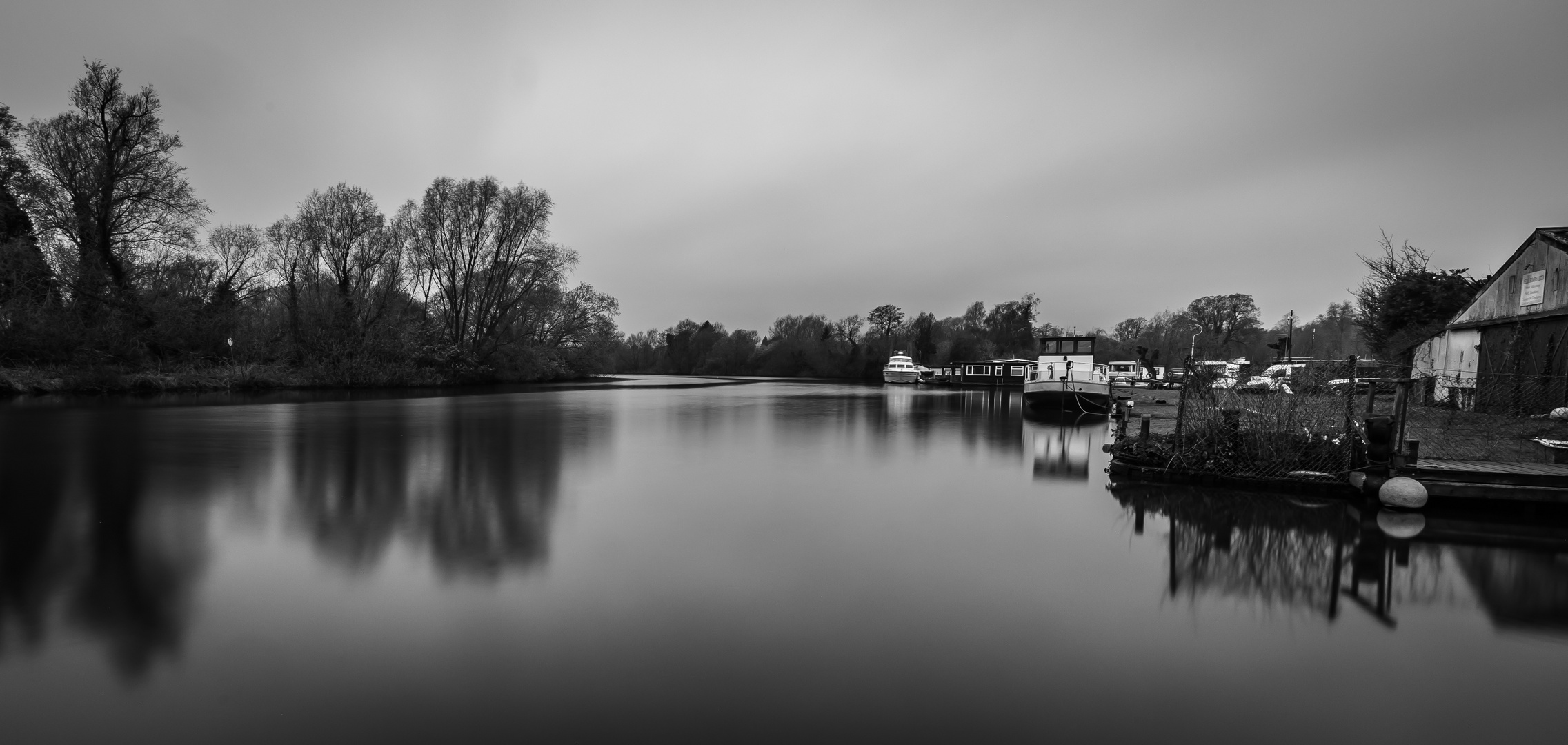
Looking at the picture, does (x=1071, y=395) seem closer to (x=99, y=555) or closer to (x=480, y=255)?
(x=99, y=555)

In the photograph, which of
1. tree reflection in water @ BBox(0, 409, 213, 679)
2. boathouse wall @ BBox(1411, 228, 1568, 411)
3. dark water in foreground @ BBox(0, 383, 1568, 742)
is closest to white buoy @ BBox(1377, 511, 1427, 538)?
dark water in foreground @ BBox(0, 383, 1568, 742)

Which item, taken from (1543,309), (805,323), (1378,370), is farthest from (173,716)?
(805,323)

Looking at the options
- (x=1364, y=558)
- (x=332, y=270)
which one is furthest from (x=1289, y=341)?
(x=332, y=270)

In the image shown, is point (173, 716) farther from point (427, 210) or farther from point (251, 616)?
point (427, 210)

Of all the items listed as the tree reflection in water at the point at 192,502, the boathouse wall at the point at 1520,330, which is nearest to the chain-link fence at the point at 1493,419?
the boathouse wall at the point at 1520,330

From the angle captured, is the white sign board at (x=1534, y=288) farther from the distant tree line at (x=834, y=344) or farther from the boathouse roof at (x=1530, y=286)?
the distant tree line at (x=834, y=344)

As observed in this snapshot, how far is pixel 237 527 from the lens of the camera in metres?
6.72

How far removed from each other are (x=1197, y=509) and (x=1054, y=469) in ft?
12.1

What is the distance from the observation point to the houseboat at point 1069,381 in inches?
977

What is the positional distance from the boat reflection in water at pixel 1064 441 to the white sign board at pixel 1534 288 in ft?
29.1

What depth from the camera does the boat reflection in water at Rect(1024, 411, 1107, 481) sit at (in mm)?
11828

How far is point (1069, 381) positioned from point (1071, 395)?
109 centimetres

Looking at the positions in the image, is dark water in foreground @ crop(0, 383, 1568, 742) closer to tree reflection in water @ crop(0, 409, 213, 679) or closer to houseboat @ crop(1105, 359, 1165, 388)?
tree reflection in water @ crop(0, 409, 213, 679)

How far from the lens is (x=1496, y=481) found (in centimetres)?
792
